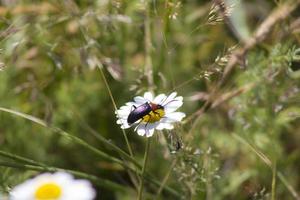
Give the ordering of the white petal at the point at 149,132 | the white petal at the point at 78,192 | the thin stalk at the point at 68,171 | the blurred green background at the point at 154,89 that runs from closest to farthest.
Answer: the white petal at the point at 78,192 → the white petal at the point at 149,132 → the thin stalk at the point at 68,171 → the blurred green background at the point at 154,89

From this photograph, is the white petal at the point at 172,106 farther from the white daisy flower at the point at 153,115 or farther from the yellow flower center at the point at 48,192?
the yellow flower center at the point at 48,192

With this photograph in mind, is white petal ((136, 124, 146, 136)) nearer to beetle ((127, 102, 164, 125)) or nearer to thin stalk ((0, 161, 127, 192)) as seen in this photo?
beetle ((127, 102, 164, 125))

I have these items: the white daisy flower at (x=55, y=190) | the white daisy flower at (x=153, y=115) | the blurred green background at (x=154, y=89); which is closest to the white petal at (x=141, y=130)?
the white daisy flower at (x=153, y=115)

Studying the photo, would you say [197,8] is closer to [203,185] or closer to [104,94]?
[104,94]

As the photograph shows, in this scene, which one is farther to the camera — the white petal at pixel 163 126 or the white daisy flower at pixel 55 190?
the white petal at pixel 163 126

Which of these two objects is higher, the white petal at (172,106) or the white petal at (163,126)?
the white petal at (172,106)

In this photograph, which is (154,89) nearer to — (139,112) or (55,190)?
(139,112)
